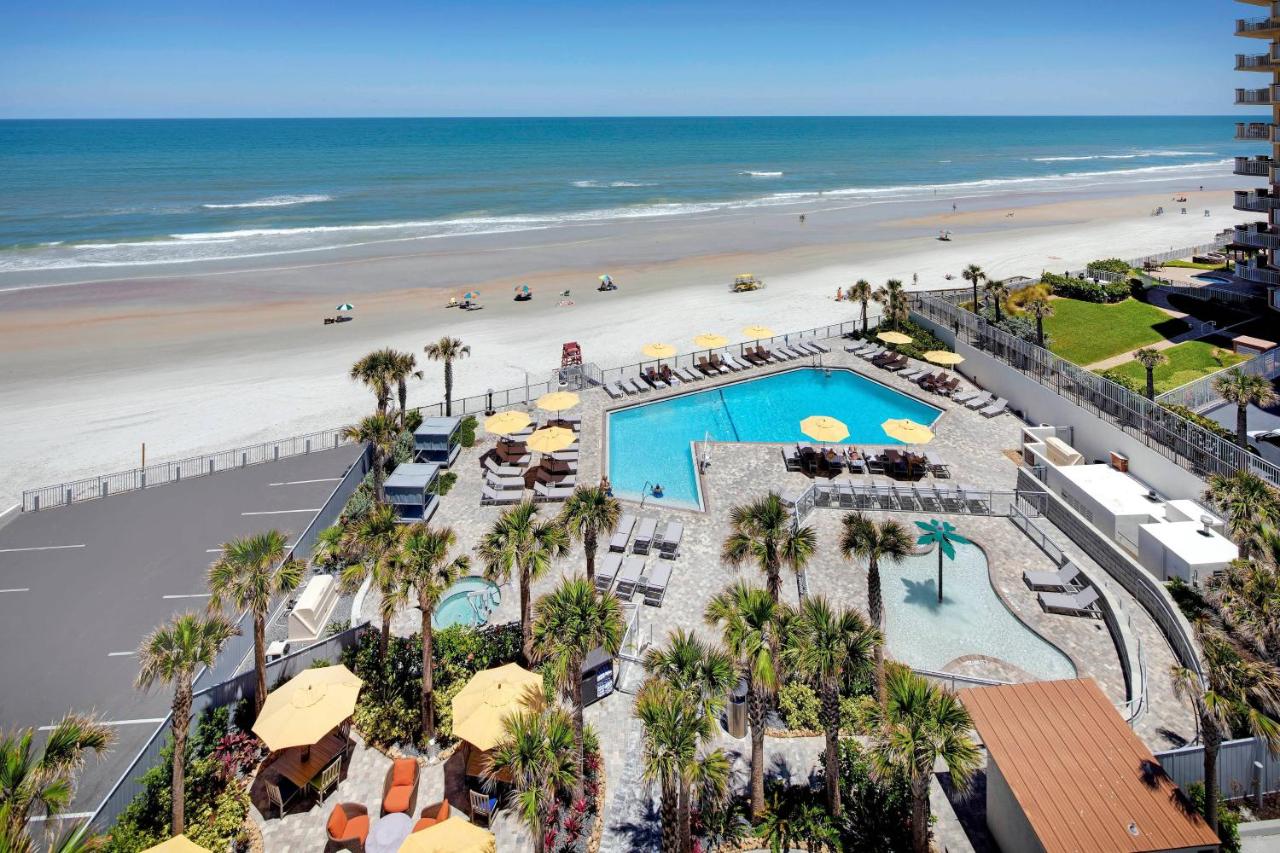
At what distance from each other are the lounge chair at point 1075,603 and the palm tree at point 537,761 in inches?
503

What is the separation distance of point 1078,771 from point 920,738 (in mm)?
3159

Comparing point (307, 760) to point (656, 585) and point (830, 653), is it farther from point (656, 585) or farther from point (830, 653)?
point (830, 653)

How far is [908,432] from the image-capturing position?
78.5 feet

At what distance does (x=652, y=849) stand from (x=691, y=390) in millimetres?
23405

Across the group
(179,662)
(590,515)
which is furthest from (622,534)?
(179,662)

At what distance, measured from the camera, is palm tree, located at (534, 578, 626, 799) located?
1141 cm

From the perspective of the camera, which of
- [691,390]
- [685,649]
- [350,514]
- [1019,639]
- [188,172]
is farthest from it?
[188,172]

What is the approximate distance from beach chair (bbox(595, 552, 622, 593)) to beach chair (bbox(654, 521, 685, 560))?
4.02 ft

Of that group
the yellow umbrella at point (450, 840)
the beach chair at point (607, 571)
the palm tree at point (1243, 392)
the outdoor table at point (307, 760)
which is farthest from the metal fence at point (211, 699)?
the palm tree at point (1243, 392)

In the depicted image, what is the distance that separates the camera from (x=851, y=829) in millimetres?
11742

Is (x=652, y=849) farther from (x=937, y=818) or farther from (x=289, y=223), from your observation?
(x=289, y=223)

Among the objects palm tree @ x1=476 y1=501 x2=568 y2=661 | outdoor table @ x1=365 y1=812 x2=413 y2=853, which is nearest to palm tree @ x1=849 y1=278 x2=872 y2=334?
palm tree @ x1=476 y1=501 x2=568 y2=661

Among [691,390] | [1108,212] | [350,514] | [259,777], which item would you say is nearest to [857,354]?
[691,390]

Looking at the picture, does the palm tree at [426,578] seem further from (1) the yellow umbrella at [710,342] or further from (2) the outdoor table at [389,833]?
(1) the yellow umbrella at [710,342]
